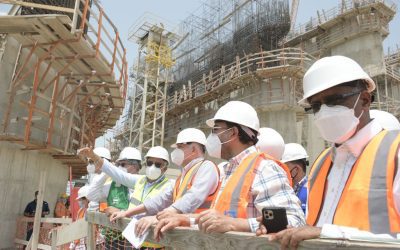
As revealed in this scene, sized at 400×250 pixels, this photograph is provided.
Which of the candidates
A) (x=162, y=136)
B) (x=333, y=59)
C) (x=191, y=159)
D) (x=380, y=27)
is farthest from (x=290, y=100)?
(x=333, y=59)

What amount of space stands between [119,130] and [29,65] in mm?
22306

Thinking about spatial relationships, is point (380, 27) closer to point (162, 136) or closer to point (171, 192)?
point (162, 136)

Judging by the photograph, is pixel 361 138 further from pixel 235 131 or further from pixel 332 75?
pixel 235 131

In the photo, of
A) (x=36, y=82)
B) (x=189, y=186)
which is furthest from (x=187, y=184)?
(x=36, y=82)

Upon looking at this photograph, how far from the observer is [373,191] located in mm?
1464

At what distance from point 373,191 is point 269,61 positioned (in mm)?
17747

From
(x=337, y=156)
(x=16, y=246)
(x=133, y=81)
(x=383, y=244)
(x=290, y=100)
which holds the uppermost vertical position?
(x=133, y=81)

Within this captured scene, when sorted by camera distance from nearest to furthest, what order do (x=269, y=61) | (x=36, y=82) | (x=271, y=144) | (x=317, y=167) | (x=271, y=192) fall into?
1. (x=317, y=167)
2. (x=271, y=192)
3. (x=271, y=144)
4. (x=36, y=82)
5. (x=269, y=61)

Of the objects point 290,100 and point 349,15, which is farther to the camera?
point 349,15

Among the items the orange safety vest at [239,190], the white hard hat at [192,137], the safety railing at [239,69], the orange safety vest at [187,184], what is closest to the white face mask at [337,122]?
the orange safety vest at [239,190]

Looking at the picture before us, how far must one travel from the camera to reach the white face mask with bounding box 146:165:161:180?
179 inches

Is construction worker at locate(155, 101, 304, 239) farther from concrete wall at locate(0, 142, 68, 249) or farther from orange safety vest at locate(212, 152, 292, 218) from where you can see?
concrete wall at locate(0, 142, 68, 249)

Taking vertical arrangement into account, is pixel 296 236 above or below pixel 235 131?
below

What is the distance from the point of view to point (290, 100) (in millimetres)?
18250
